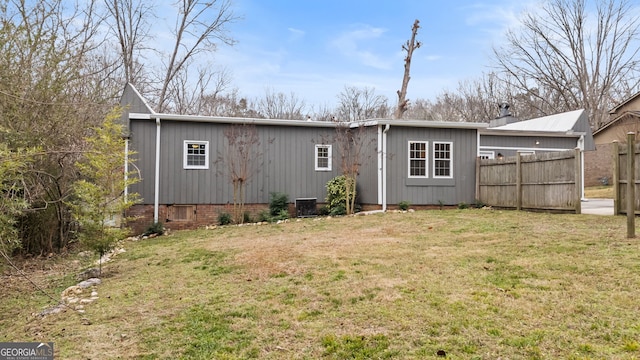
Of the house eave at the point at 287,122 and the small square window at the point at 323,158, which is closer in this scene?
the house eave at the point at 287,122

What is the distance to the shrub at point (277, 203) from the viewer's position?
1227 centimetres

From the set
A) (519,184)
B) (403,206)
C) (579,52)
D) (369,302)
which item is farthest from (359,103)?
(369,302)

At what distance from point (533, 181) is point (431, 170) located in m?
2.77

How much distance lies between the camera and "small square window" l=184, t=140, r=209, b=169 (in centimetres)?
→ 1213

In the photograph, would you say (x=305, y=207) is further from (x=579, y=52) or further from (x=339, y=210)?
(x=579, y=52)

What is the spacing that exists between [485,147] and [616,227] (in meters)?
8.35

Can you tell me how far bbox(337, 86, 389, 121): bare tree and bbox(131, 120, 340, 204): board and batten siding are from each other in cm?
1676

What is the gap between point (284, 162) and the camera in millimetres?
12742

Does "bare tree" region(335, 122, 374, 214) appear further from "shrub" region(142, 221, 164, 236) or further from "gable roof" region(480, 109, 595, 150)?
"shrub" region(142, 221, 164, 236)

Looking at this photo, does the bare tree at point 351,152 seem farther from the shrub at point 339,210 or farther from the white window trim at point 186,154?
the white window trim at point 186,154

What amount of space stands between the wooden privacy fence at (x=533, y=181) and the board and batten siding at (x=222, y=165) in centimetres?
436

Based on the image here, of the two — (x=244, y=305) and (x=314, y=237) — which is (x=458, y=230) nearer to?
(x=314, y=237)

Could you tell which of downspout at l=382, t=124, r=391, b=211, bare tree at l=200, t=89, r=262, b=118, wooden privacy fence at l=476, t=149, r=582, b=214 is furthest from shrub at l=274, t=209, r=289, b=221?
bare tree at l=200, t=89, r=262, b=118

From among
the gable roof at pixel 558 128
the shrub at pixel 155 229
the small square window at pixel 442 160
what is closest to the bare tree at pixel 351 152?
the small square window at pixel 442 160
